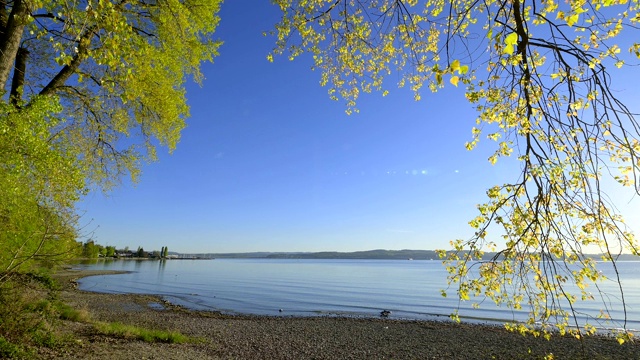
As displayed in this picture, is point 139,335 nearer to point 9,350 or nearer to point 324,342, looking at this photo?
point 9,350

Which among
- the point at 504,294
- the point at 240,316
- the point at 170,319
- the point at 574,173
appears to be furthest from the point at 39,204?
the point at 240,316

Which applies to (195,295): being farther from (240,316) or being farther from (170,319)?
(170,319)

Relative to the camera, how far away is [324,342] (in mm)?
17266

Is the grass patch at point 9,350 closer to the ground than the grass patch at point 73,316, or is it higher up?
higher up

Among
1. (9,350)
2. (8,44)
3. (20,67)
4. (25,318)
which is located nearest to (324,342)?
(25,318)

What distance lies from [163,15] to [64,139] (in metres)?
4.34

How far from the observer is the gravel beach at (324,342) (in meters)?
11.3

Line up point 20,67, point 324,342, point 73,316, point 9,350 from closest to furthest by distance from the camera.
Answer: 1. point 9,350
2. point 20,67
3. point 73,316
4. point 324,342

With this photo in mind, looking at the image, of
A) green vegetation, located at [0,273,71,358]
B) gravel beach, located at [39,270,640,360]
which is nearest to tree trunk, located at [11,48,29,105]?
green vegetation, located at [0,273,71,358]

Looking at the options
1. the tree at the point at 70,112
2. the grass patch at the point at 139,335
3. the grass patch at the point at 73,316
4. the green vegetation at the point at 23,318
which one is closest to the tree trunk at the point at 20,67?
the tree at the point at 70,112

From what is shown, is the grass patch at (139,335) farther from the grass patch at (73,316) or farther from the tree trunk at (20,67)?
the tree trunk at (20,67)

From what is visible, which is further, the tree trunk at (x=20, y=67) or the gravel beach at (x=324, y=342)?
the gravel beach at (x=324, y=342)

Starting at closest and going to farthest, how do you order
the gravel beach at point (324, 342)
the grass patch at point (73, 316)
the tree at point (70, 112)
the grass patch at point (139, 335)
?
the tree at point (70, 112) < the gravel beach at point (324, 342) < the grass patch at point (139, 335) < the grass patch at point (73, 316)

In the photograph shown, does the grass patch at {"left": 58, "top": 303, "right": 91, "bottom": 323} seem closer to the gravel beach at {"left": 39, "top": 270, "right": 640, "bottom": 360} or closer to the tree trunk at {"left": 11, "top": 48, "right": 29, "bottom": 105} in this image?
the gravel beach at {"left": 39, "top": 270, "right": 640, "bottom": 360}
